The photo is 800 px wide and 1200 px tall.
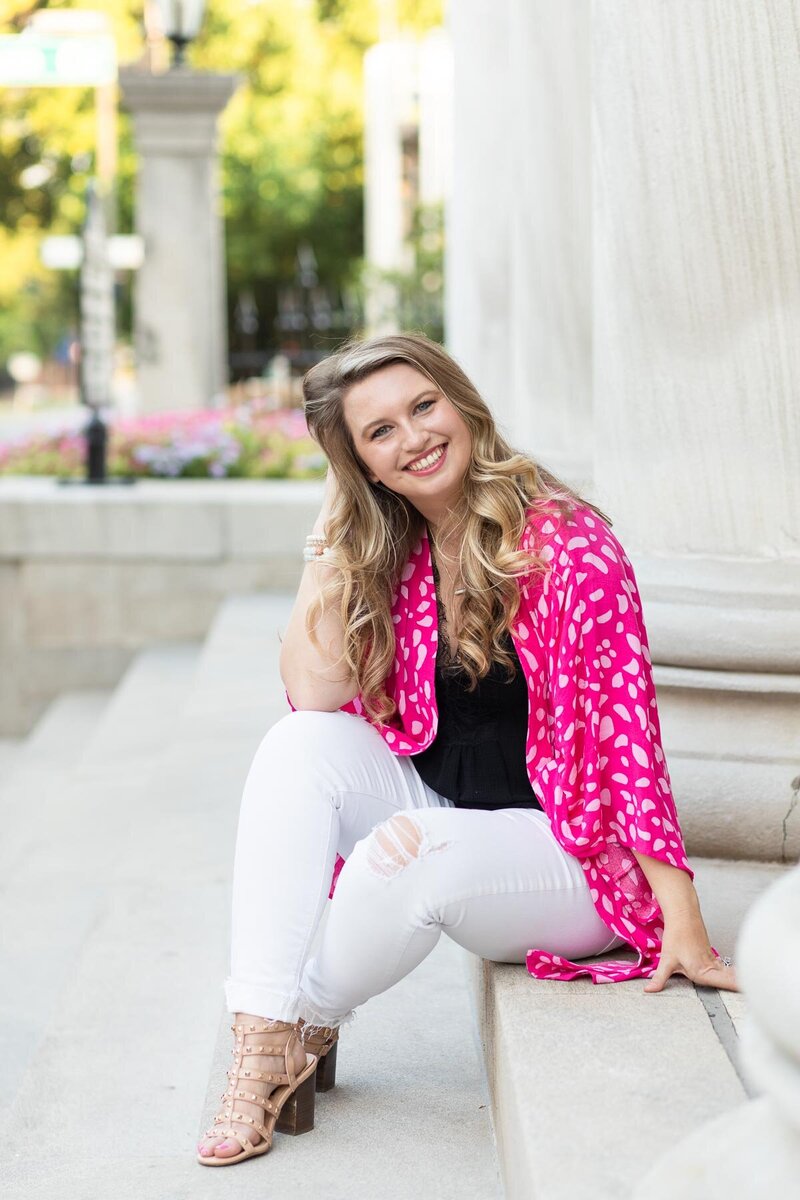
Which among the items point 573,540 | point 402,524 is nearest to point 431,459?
point 402,524

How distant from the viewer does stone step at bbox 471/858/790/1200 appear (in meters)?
1.88

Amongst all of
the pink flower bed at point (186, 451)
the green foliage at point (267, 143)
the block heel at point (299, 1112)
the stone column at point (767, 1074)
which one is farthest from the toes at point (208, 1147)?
the green foliage at point (267, 143)

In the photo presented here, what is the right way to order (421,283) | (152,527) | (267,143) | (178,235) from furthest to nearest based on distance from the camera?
(267,143) → (421,283) → (178,235) → (152,527)

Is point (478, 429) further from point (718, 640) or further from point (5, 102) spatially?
point (5, 102)

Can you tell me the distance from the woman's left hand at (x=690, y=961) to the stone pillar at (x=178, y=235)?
9808 millimetres

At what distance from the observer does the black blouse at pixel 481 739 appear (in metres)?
2.66

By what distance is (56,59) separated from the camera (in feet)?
35.6

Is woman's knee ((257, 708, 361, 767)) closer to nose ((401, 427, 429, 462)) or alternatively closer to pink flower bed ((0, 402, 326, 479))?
nose ((401, 427, 429, 462))

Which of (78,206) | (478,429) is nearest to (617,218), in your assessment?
(478,429)

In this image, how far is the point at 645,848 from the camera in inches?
95.4

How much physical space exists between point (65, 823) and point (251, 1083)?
113 inches

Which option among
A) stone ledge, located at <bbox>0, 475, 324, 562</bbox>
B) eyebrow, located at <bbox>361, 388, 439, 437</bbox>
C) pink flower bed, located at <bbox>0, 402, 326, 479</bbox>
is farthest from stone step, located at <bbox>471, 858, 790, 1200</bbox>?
pink flower bed, located at <bbox>0, 402, 326, 479</bbox>

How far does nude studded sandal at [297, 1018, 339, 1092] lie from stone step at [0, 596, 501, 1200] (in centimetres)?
3

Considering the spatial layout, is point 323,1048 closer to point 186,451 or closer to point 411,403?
point 411,403
